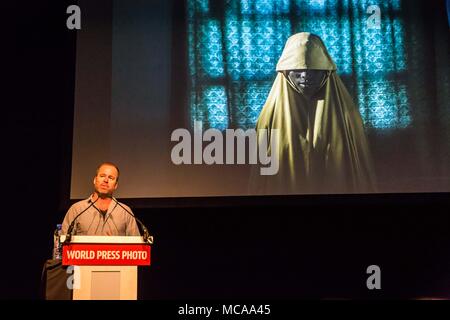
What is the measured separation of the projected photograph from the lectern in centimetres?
194

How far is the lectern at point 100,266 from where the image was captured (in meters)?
2.75

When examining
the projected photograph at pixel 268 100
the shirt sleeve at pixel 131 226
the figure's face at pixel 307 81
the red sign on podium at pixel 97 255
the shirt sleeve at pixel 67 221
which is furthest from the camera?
the figure's face at pixel 307 81

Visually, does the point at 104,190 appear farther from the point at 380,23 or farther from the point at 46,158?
the point at 380,23

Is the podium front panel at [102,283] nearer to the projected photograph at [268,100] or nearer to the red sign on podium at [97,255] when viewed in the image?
the red sign on podium at [97,255]

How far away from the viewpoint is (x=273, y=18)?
4.74 meters

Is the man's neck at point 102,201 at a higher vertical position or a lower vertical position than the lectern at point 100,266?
higher

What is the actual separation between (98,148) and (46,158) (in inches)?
18.8

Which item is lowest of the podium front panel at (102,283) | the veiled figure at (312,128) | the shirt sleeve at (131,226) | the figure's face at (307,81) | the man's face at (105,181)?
the podium front panel at (102,283)

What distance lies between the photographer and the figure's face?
4.72m

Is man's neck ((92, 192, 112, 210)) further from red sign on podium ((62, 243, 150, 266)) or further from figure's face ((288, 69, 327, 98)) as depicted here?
figure's face ((288, 69, 327, 98))

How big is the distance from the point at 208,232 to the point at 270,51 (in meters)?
1.45

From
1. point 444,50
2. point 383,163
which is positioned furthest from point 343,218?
point 444,50

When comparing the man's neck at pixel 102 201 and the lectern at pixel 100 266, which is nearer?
the lectern at pixel 100 266

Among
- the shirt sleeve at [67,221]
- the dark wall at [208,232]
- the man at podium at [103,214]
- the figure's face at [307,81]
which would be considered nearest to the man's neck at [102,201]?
the man at podium at [103,214]
